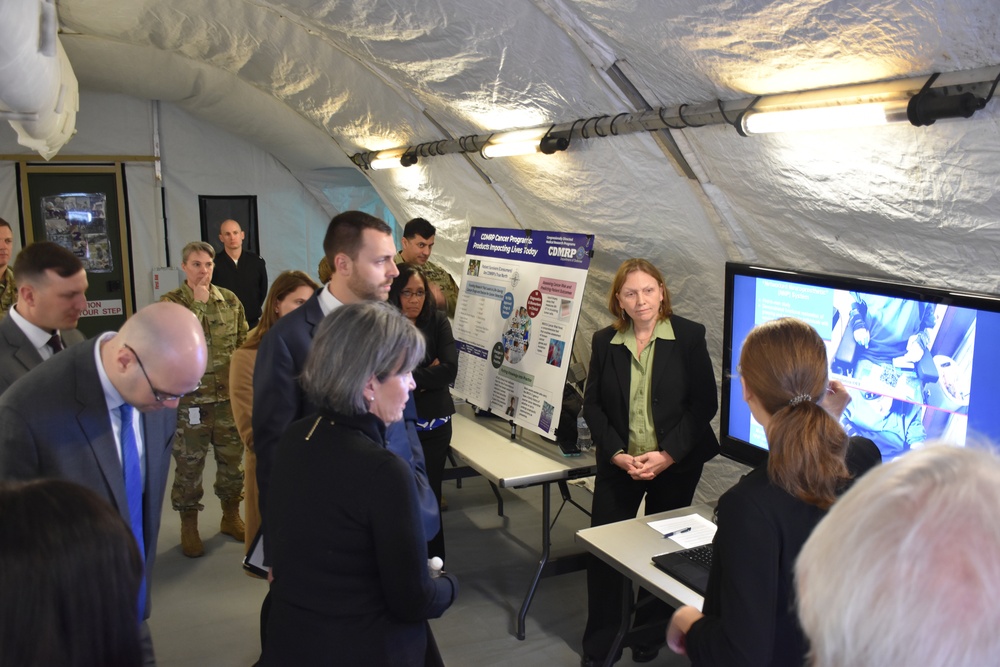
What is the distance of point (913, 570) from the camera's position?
25.1 inches

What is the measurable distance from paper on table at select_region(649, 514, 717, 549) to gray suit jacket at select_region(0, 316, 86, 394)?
2.19 m

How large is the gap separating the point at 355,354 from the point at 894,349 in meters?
1.55

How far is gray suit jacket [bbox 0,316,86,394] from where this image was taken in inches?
98.3

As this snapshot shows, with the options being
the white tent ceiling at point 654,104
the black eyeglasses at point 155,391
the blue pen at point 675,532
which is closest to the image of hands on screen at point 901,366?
the white tent ceiling at point 654,104

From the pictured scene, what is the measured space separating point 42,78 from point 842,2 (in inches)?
99.5

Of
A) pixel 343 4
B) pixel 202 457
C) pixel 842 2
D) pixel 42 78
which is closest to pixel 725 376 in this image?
pixel 842 2

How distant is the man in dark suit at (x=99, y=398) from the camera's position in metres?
1.60

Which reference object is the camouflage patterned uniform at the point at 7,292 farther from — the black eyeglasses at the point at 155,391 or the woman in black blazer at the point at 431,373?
the black eyeglasses at the point at 155,391

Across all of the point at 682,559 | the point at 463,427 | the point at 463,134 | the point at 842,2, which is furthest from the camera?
the point at 463,134

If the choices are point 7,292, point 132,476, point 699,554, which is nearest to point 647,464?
point 699,554

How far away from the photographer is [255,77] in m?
5.65

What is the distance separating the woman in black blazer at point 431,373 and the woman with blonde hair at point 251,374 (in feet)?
1.96

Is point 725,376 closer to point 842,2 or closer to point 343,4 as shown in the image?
point 842,2

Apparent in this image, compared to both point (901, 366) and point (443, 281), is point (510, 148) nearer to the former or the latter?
point (443, 281)
